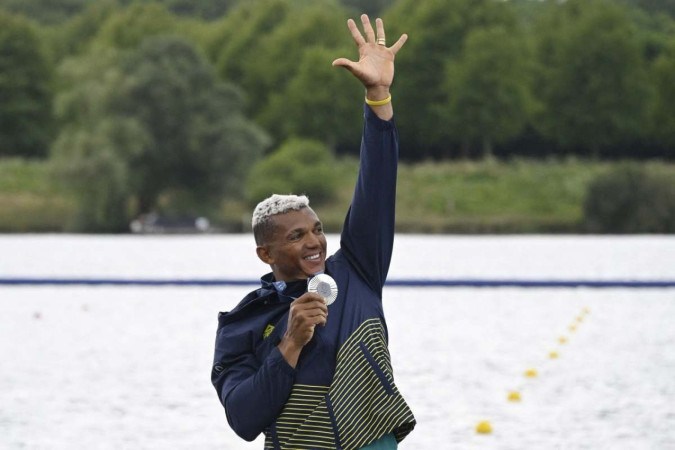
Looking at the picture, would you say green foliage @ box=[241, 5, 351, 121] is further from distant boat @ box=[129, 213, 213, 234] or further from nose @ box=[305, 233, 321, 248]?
nose @ box=[305, 233, 321, 248]

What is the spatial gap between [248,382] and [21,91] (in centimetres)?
7954

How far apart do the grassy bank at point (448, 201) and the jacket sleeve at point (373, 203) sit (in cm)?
5424

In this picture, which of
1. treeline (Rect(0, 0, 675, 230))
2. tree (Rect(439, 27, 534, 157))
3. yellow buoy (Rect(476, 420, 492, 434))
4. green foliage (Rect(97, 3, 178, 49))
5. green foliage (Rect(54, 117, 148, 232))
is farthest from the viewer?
green foliage (Rect(97, 3, 178, 49))

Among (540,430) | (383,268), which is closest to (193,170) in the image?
(540,430)

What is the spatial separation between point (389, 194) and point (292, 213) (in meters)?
0.29

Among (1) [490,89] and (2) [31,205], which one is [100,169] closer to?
(2) [31,205]

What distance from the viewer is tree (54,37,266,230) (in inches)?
2247

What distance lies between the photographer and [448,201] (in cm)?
6316

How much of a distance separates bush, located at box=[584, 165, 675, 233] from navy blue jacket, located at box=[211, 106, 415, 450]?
2090 inches

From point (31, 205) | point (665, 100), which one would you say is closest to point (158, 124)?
point (31, 205)

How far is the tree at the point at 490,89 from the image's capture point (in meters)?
74.6

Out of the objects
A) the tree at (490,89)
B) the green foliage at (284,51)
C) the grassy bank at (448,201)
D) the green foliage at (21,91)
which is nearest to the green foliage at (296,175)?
the grassy bank at (448,201)

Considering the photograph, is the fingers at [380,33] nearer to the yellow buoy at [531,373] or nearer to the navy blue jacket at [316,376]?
the navy blue jacket at [316,376]

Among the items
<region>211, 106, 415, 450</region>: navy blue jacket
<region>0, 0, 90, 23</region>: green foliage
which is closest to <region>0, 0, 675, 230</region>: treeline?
<region>0, 0, 90, 23</region>: green foliage
